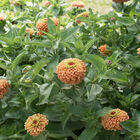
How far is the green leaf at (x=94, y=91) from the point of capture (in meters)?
0.86

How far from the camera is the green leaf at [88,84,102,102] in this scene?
2.83 feet

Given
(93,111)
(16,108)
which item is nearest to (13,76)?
(16,108)

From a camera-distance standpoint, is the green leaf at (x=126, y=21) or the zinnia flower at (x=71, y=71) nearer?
the zinnia flower at (x=71, y=71)

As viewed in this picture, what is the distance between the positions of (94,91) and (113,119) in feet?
0.41

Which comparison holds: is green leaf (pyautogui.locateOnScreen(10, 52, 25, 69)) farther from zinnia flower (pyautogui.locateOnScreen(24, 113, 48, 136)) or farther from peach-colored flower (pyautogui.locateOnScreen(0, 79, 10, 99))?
zinnia flower (pyautogui.locateOnScreen(24, 113, 48, 136))

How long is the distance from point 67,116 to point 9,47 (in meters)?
0.49

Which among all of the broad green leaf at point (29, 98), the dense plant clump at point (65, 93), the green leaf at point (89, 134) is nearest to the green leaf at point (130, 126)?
the dense plant clump at point (65, 93)

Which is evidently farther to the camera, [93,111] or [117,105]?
[117,105]

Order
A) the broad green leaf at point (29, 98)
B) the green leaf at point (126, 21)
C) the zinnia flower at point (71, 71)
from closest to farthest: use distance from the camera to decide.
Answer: the zinnia flower at point (71, 71), the broad green leaf at point (29, 98), the green leaf at point (126, 21)

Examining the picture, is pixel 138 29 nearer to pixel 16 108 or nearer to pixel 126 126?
pixel 126 126

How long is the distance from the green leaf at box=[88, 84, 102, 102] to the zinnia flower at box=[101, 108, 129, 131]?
0.10 meters

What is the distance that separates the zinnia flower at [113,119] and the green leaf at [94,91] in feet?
0.32

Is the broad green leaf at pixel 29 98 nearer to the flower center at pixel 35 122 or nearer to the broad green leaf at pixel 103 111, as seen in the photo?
the flower center at pixel 35 122

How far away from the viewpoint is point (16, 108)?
1036mm
